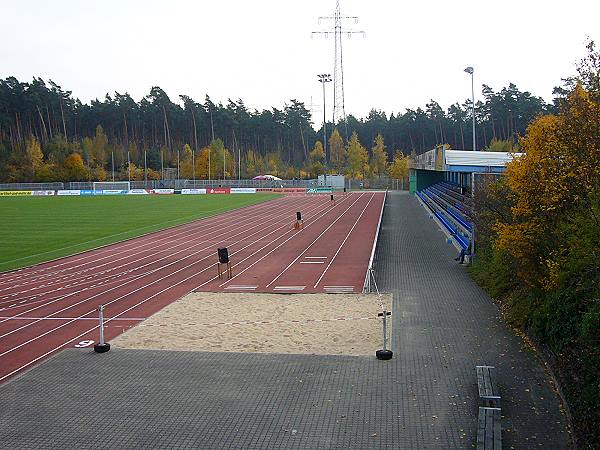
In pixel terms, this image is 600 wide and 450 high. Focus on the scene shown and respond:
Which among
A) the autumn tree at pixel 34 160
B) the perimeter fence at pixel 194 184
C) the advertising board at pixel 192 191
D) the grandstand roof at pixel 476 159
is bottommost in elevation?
the advertising board at pixel 192 191

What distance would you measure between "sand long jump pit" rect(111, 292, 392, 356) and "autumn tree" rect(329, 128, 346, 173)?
104854 millimetres

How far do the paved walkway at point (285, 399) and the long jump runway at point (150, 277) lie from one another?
2.44m

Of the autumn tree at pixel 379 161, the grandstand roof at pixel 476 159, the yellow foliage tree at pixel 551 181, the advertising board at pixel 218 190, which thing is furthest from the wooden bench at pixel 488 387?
the autumn tree at pixel 379 161

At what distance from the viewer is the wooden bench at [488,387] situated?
351 inches

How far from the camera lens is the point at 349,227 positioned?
38594 mm

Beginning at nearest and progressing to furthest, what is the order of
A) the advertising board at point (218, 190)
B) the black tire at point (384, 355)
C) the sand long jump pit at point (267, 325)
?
the black tire at point (384, 355), the sand long jump pit at point (267, 325), the advertising board at point (218, 190)

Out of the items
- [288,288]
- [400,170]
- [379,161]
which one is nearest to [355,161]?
[379,161]

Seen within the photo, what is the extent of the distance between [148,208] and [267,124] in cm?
8310

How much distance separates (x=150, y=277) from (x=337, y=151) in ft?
338

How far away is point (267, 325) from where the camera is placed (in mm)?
14711

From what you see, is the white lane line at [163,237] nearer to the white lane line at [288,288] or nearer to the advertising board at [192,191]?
the white lane line at [288,288]

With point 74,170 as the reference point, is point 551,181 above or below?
below

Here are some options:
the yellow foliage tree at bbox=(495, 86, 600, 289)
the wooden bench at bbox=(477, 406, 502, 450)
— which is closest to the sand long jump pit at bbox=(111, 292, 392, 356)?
the yellow foliage tree at bbox=(495, 86, 600, 289)

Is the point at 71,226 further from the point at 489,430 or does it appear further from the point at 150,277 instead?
the point at 489,430
